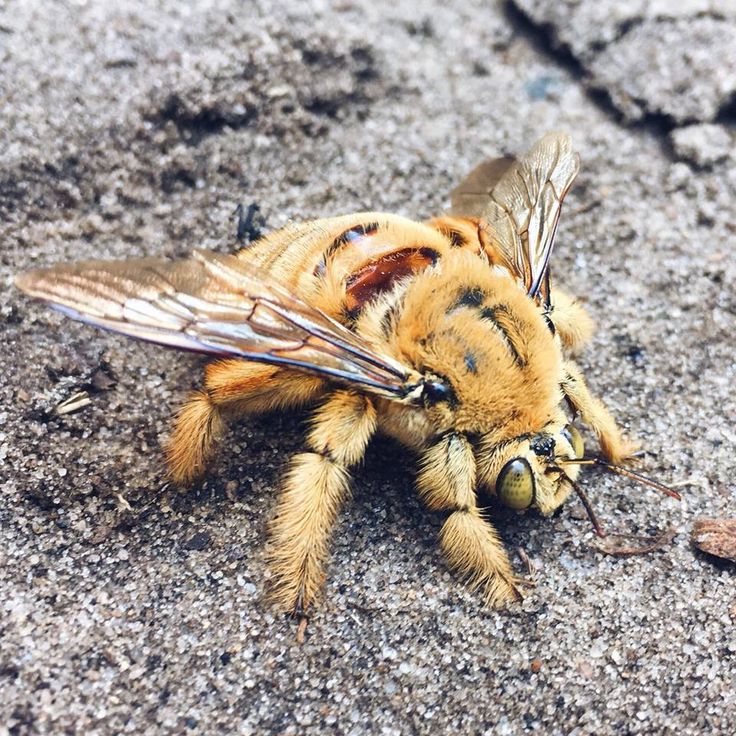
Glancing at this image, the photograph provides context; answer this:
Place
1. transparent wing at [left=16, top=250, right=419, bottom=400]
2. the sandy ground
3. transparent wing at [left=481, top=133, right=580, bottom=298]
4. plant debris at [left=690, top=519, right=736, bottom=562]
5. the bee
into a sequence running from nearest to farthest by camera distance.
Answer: transparent wing at [left=16, top=250, right=419, bottom=400] < the bee < the sandy ground < plant debris at [left=690, top=519, right=736, bottom=562] < transparent wing at [left=481, top=133, right=580, bottom=298]

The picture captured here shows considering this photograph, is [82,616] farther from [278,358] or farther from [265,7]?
[265,7]

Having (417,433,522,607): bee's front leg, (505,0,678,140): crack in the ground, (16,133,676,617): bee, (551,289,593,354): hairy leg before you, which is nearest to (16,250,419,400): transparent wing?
(16,133,676,617): bee

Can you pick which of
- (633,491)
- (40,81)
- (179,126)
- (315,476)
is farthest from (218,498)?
(40,81)

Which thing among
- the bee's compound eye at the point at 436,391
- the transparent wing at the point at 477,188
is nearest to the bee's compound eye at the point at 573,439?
the bee's compound eye at the point at 436,391

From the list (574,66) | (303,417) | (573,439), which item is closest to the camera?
(573,439)

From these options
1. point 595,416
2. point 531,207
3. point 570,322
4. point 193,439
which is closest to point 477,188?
point 531,207

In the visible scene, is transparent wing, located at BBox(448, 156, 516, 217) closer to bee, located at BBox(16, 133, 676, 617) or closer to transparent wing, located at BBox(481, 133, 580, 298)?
transparent wing, located at BBox(481, 133, 580, 298)

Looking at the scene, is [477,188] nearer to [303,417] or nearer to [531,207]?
[531,207]
